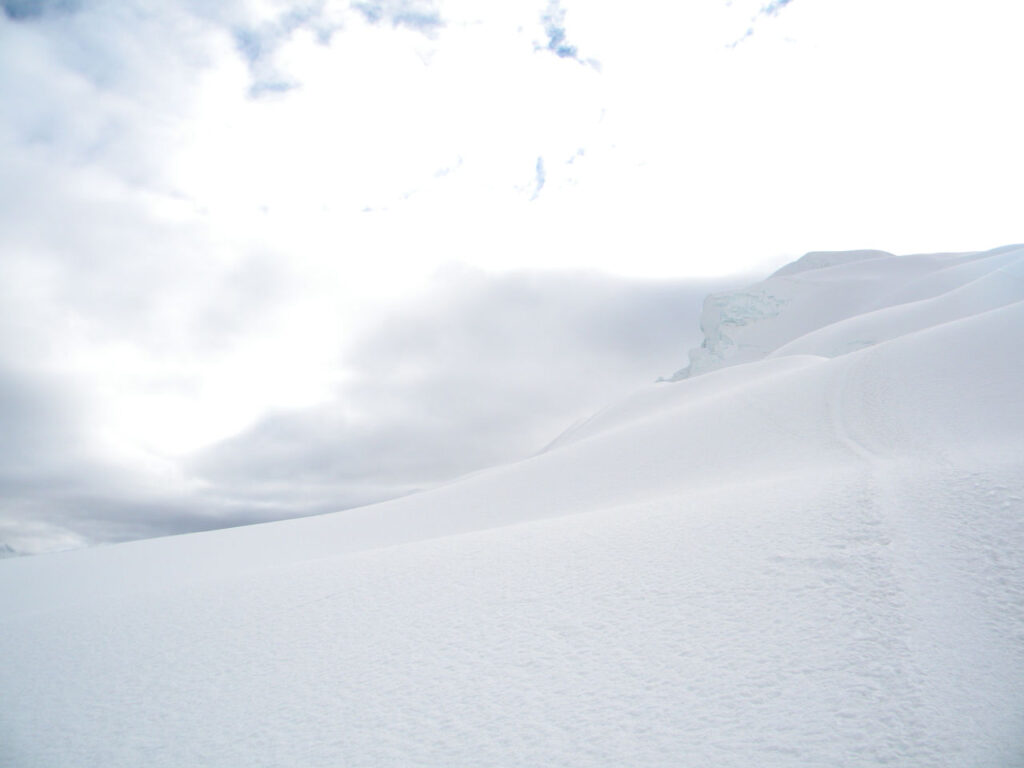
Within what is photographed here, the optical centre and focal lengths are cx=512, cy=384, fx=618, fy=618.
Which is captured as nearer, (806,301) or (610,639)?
(610,639)

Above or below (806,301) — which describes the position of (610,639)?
below

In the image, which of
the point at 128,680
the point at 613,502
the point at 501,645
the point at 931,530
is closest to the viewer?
the point at 501,645

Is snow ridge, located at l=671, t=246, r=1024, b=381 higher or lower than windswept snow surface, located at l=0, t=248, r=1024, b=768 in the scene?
higher

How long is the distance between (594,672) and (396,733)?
5.29 ft

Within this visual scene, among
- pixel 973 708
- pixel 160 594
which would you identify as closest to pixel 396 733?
pixel 973 708

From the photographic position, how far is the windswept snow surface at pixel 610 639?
4148mm

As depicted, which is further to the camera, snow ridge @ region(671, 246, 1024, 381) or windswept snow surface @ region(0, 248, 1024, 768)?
snow ridge @ region(671, 246, 1024, 381)

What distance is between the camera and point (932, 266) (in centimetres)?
8319

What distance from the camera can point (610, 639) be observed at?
18.2ft

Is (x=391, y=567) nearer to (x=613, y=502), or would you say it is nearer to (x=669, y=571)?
(x=669, y=571)

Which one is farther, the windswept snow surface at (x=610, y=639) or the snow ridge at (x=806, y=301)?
the snow ridge at (x=806, y=301)

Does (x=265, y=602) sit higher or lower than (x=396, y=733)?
higher

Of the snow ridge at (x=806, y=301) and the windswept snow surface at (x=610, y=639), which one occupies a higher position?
the snow ridge at (x=806, y=301)

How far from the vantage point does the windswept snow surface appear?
4.15 m
